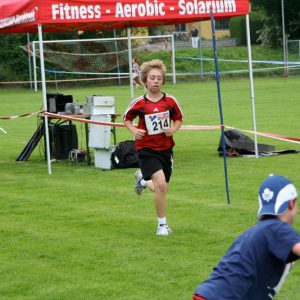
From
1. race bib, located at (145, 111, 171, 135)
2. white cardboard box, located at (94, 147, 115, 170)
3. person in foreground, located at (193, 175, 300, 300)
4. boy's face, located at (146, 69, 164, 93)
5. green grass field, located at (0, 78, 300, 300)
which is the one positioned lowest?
green grass field, located at (0, 78, 300, 300)

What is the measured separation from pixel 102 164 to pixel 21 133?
8.37 m

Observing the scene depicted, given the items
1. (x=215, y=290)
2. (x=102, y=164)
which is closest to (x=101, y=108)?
(x=102, y=164)

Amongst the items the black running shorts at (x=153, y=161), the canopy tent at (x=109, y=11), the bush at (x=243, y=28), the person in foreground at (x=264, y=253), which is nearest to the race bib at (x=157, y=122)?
the black running shorts at (x=153, y=161)

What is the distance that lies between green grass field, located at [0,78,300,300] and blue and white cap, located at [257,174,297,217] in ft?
9.40

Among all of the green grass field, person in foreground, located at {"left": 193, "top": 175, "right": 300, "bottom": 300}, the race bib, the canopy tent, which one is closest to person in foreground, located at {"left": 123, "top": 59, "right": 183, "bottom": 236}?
the race bib

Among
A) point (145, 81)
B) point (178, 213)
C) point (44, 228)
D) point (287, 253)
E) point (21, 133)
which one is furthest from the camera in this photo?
point (21, 133)

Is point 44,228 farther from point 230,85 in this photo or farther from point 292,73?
point 292,73

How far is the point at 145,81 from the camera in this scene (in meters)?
10.0

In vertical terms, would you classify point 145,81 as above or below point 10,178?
above

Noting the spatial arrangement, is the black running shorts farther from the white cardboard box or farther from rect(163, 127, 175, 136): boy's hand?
the white cardboard box

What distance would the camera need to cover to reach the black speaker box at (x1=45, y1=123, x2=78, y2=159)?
18203mm

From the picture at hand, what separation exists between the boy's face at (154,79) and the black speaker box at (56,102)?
25.8 ft

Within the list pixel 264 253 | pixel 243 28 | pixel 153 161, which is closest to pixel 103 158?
pixel 153 161

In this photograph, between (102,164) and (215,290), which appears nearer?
(215,290)
